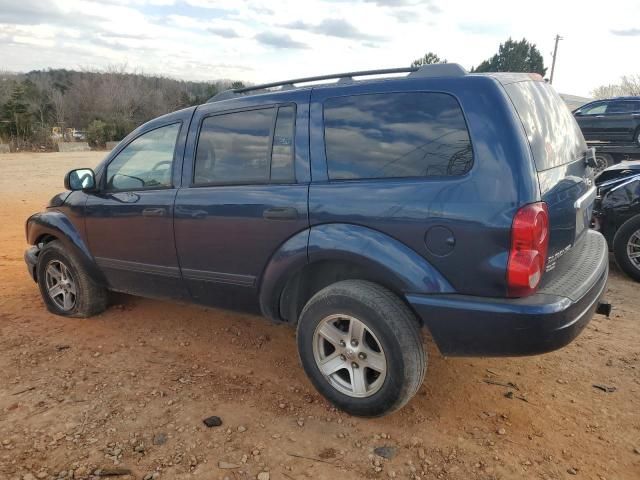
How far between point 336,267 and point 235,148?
1.07 metres

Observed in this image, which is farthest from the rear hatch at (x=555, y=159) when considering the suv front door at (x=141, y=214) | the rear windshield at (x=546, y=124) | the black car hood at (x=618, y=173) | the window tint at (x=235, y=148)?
the black car hood at (x=618, y=173)

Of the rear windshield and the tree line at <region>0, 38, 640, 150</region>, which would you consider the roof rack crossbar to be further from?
the tree line at <region>0, 38, 640, 150</region>

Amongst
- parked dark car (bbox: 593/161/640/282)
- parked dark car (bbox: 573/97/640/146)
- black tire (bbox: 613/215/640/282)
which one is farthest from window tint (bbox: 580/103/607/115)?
black tire (bbox: 613/215/640/282)

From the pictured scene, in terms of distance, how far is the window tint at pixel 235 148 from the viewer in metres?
3.25

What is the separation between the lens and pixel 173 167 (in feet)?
12.0

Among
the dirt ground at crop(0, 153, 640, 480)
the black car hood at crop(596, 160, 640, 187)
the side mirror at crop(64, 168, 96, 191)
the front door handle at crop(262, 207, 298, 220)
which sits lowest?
the dirt ground at crop(0, 153, 640, 480)

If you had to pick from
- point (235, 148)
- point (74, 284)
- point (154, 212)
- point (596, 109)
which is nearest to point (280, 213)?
point (235, 148)

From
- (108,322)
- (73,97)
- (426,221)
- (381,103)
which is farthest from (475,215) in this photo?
(73,97)

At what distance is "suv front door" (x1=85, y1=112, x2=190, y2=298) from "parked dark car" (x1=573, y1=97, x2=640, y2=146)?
13759 millimetres

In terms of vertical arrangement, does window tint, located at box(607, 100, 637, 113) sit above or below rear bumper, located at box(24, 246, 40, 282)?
above

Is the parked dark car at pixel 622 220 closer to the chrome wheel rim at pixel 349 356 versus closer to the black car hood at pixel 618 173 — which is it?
the black car hood at pixel 618 173

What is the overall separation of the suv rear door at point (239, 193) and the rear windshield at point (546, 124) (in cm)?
124

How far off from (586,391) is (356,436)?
5.17 feet

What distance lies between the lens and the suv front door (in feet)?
12.0
